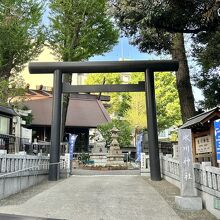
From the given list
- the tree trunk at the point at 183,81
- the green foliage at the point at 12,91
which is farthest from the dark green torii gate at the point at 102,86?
the green foliage at the point at 12,91

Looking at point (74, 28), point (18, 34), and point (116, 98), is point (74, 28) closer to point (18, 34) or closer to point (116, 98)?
point (18, 34)

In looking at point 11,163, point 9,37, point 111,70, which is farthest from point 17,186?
point 9,37

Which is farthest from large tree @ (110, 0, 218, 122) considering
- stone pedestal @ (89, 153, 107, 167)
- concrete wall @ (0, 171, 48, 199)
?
stone pedestal @ (89, 153, 107, 167)

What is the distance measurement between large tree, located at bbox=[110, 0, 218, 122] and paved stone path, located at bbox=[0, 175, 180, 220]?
5674mm

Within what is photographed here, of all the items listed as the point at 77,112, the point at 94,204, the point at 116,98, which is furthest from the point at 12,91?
the point at 116,98

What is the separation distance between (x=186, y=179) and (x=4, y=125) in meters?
11.3

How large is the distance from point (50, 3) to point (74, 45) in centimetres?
362

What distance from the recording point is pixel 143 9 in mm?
12109

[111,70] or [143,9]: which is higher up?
[143,9]

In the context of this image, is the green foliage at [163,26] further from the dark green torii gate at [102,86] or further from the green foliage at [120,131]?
the green foliage at [120,131]

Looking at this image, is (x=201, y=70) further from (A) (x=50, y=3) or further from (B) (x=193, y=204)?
(A) (x=50, y=3)

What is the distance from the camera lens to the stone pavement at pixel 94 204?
7.32m

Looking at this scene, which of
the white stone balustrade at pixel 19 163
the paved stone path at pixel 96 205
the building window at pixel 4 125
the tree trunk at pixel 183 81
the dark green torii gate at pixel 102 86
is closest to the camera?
the paved stone path at pixel 96 205

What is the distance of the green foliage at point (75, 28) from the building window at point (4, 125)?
7.54 metres
